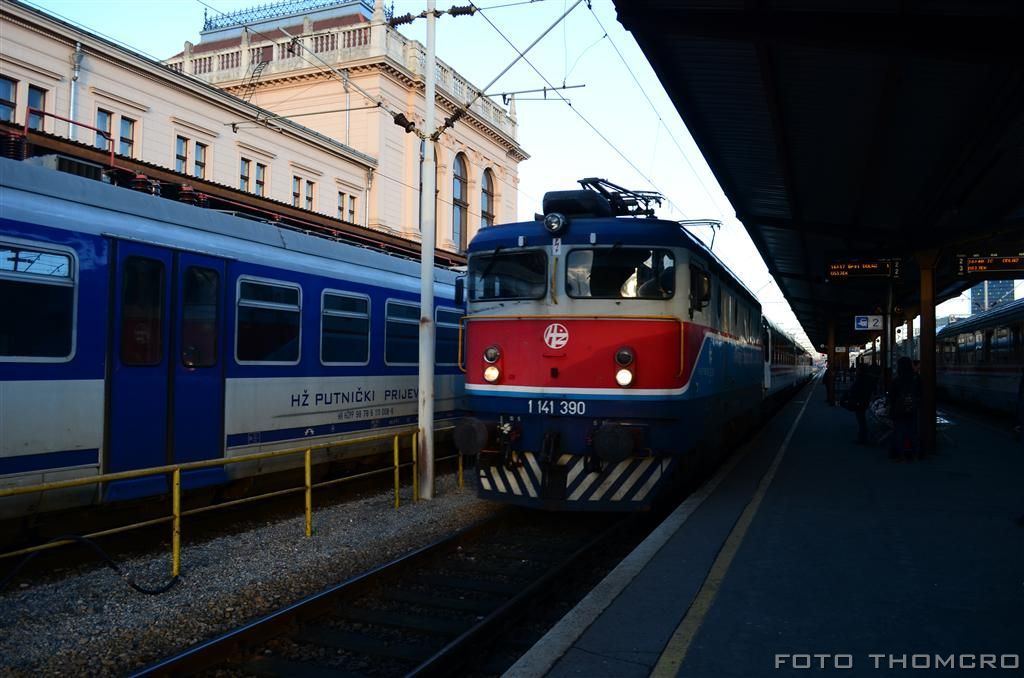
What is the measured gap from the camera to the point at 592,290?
28.2 ft

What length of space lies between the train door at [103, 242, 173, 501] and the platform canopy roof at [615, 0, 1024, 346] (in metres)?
5.41

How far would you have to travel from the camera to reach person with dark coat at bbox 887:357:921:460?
1266 cm

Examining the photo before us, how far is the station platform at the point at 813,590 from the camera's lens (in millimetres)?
4492

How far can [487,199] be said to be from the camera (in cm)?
4519

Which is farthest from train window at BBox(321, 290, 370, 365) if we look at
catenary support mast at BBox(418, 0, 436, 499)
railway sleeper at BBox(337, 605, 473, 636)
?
railway sleeper at BBox(337, 605, 473, 636)

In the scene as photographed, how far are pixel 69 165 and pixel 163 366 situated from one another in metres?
2.15

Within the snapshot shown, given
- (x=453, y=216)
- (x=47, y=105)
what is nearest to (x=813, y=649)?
(x=47, y=105)

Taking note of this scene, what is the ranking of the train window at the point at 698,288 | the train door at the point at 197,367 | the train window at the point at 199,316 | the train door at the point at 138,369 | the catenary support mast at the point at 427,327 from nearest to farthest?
the train door at the point at 138,369
the train door at the point at 197,367
the train window at the point at 199,316
the train window at the point at 698,288
the catenary support mast at the point at 427,327

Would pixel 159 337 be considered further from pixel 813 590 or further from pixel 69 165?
pixel 813 590

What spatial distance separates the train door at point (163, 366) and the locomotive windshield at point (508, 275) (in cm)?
283

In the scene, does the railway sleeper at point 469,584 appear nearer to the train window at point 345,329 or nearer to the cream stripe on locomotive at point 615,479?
the cream stripe on locomotive at point 615,479

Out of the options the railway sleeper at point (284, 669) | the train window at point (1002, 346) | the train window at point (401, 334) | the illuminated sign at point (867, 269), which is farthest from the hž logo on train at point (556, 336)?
the train window at point (1002, 346)

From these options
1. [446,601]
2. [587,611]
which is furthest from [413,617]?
[587,611]

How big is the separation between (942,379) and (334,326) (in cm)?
2837
